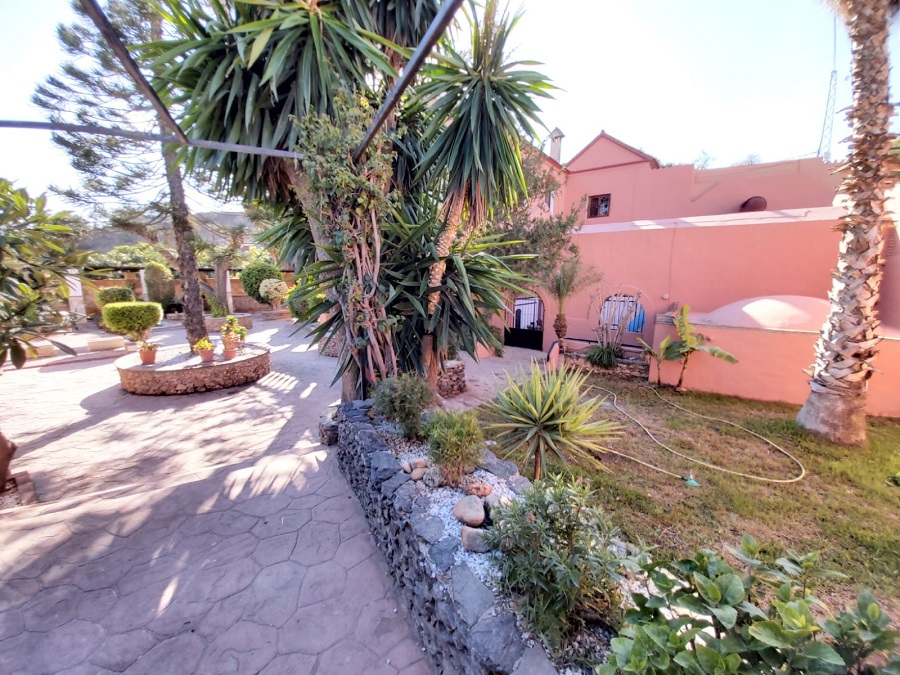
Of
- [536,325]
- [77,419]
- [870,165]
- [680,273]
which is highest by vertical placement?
[870,165]

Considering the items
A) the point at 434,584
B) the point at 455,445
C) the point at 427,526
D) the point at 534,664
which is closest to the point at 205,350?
the point at 455,445

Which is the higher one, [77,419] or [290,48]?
[290,48]

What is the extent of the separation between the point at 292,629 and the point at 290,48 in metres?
5.10

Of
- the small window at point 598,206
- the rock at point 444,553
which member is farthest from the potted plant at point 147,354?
the small window at point 598,206

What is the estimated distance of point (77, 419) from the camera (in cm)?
607

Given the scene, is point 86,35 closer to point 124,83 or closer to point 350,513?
point 124,83

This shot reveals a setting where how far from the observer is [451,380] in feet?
22.7

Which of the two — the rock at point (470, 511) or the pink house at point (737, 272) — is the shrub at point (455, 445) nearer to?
the rock at point (470, 511)

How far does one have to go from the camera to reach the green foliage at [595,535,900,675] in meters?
0.88

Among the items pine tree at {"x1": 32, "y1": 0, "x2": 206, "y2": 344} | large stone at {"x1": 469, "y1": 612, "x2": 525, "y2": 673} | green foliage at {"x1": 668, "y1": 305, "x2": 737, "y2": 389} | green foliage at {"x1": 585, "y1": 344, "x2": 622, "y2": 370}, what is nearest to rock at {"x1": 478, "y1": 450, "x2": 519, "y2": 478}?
large stone at {"x1": 469, "y1": 612, "x2": 525, "y2": 673}

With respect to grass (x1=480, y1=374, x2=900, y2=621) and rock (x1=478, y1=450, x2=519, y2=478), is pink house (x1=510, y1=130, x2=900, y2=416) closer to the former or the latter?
grass (x1=480, y1=374, x2=900, y2=621)

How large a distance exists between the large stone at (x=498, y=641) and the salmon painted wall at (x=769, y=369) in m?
7.30

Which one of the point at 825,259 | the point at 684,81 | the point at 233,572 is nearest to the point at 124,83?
the point at 233,572

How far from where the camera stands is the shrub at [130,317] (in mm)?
10148
